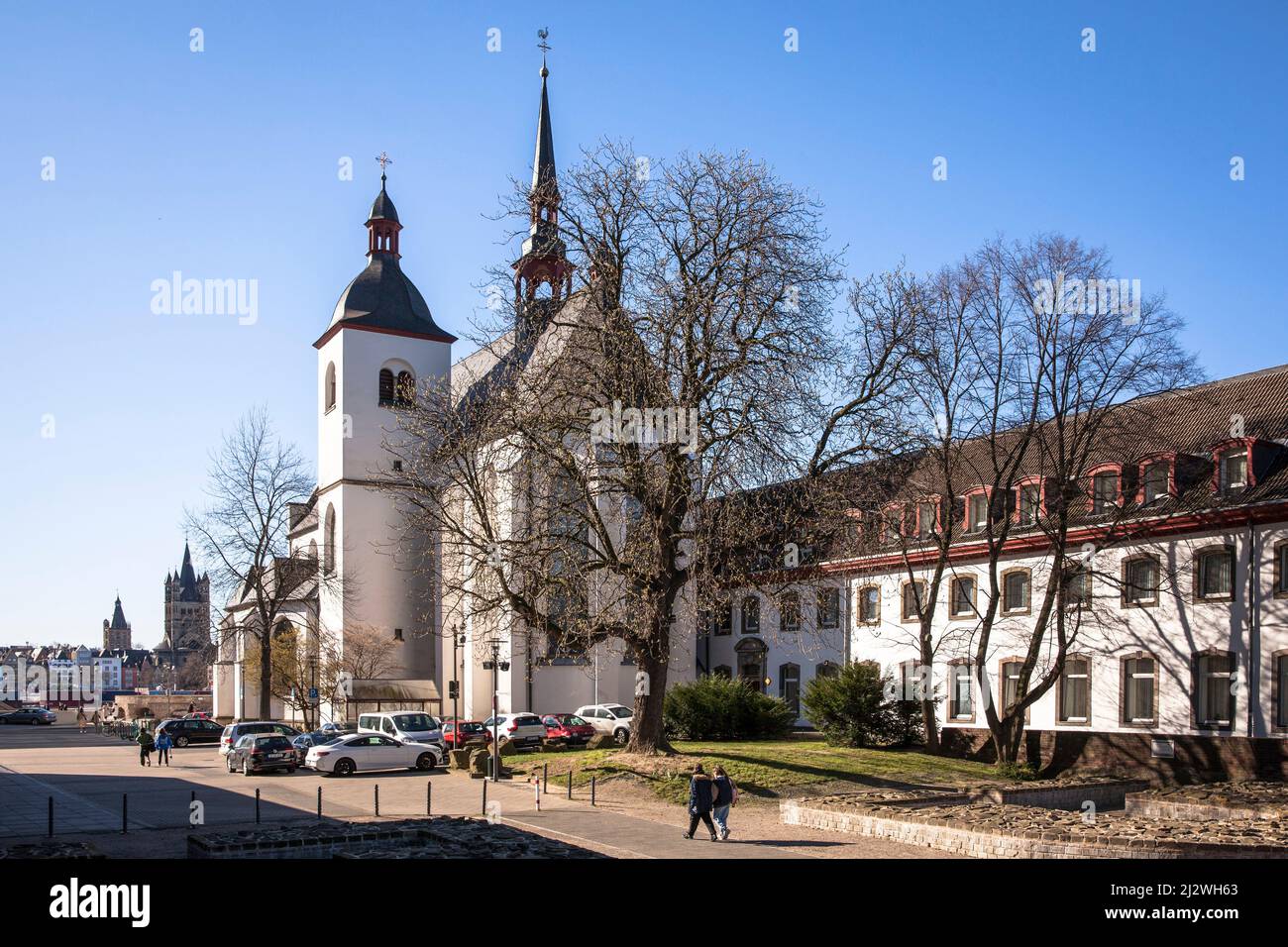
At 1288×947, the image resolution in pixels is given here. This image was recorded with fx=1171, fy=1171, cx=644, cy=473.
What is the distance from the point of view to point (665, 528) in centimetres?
2925

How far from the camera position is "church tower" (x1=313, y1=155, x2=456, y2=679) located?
64062 millimetres

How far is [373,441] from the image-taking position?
219 feet

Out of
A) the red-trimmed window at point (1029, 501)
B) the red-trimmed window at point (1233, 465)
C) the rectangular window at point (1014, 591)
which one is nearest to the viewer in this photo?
the red-trimmed window at point (1233, 465)

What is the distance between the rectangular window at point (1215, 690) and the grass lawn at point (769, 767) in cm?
602

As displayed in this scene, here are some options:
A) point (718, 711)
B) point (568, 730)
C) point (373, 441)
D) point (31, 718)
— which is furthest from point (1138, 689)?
point (31, 718)

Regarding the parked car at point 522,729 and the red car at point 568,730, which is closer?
the red car at point 568,730

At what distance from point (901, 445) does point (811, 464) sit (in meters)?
2.46

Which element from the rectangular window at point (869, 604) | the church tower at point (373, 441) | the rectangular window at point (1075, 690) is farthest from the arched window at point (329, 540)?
the rectangular window at point (1075, 690)

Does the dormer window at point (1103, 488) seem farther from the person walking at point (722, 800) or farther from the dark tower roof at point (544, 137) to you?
the dark tower roof at point (544, 137)

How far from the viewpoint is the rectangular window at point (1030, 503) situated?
115 ft

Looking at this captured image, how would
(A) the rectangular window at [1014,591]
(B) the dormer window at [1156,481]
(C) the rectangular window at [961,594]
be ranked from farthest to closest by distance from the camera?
1. (C) the rectangular window at [961,594]
2. (A) the rectangular window at [1014,591]
3. (B) the dormer window at [1156,481]

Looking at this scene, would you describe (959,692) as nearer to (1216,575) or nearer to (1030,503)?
(1030,503)

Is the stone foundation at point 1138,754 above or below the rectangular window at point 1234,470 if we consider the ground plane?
below

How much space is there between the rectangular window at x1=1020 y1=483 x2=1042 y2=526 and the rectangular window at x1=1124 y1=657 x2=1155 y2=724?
16.8ft
